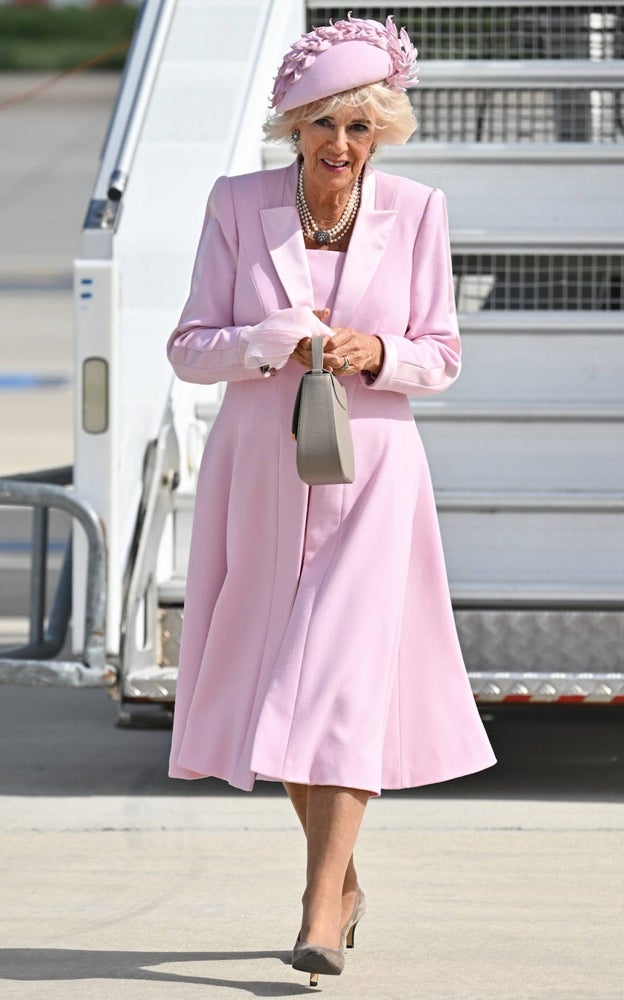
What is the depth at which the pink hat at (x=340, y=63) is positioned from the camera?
392 cm

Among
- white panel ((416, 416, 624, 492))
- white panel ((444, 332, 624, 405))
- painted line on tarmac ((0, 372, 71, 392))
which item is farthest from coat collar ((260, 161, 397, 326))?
painted line on tarmac ((0, 372, 71, 392))

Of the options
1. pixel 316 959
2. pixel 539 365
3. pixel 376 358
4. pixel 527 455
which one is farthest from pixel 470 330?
pixel 316 959

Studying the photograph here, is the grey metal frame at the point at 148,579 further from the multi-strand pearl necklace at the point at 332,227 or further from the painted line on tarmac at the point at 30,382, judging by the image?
the painted line on tarmac at the point at 30,382

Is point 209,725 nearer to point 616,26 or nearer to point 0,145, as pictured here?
point 616,26

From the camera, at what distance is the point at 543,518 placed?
5.84 metres

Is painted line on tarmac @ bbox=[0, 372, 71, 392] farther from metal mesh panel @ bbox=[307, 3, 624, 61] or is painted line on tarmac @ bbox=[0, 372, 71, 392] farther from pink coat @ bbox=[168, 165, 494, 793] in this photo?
pink coat @ bbox=[168, 165, 494, 793]

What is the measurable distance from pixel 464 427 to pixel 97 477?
4.18 feet

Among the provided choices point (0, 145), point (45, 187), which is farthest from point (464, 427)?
point (0, 145)

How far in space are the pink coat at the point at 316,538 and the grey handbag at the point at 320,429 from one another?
0.36 feet

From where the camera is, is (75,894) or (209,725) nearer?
(209,725)

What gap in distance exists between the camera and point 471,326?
244 inches

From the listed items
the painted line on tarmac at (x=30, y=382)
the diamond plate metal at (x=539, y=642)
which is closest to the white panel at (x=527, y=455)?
the diamond plate metal at (x=539, y=642)

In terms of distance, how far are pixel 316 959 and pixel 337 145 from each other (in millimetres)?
1587

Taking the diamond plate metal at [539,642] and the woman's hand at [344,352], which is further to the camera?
the diamond plate metal at [539,642]
